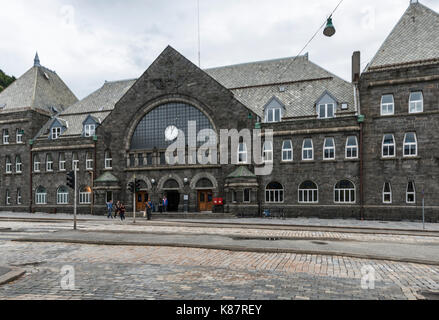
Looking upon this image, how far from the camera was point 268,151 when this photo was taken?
31172 mm

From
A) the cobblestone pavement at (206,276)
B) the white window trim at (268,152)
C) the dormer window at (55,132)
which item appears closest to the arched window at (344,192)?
the white window trim at (268,152)

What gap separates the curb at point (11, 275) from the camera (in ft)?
25.1

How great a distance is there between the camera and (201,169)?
1289 inches

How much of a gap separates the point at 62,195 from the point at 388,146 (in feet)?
116

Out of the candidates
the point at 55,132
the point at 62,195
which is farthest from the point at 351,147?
the point at 55,132

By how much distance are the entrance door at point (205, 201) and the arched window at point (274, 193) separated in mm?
5843

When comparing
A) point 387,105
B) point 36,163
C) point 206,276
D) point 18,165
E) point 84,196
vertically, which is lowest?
point 206,276

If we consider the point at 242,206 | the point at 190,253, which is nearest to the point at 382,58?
the point at 242,206

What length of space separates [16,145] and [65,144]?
25.7 ft

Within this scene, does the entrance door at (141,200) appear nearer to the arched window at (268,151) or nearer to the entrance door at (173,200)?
the entrance door at (173,200)

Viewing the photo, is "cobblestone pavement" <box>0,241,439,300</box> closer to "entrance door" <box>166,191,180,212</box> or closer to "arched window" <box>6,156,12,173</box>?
"entrance door" <box>166,191,180,212</box>

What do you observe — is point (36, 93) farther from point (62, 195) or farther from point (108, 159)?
point (108, 159)

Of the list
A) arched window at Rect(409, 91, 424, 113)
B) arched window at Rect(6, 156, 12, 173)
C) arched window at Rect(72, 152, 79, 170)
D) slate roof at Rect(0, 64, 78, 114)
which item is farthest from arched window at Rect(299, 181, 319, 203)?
arched window at Rect(6, 156, 12, 173)

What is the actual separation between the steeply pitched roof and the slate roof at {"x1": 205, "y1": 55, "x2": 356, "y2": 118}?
23.0 meters
